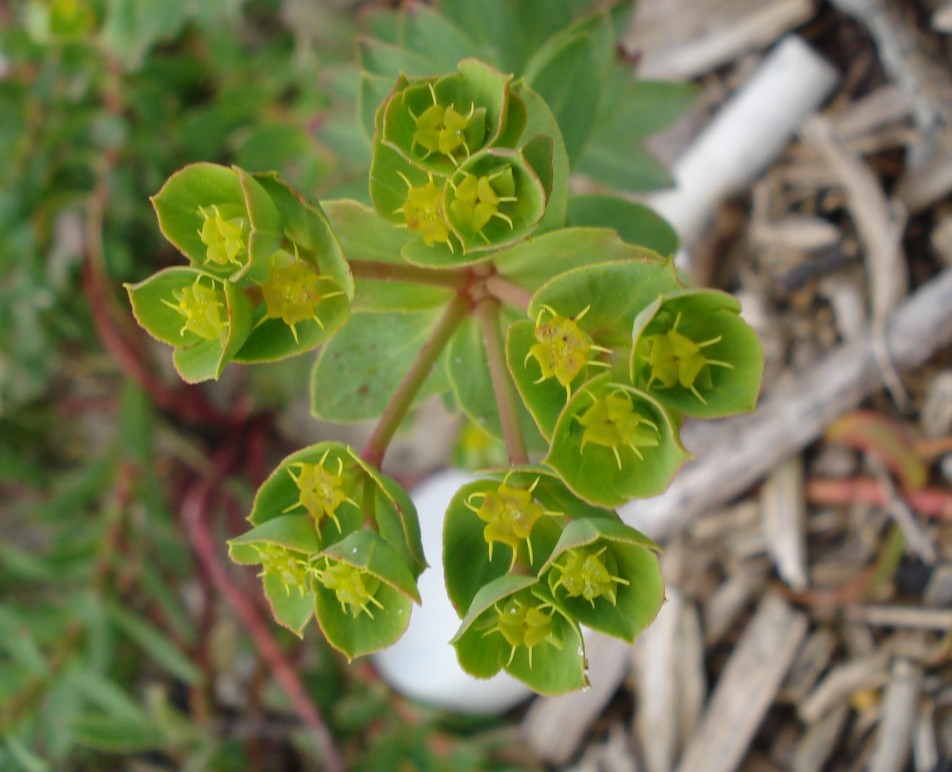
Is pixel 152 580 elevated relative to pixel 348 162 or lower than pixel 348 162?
lower

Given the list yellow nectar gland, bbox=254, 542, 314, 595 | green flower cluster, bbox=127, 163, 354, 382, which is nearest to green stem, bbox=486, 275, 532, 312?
green flower cluster, bbox=127, 163, 354, 382

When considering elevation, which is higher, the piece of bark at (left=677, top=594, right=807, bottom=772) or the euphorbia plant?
the euphorbia plant

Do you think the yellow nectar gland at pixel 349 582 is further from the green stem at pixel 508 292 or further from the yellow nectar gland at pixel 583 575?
the green stem at pixel 508 292

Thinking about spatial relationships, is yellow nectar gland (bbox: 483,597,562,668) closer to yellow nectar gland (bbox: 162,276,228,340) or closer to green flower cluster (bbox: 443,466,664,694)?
green flower cluster (bbox: 443,466,664,694)

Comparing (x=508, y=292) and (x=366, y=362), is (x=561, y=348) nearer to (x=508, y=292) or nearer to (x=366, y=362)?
(x=508, y=292)

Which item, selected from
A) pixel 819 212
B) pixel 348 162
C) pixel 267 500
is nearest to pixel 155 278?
pixel 267 500

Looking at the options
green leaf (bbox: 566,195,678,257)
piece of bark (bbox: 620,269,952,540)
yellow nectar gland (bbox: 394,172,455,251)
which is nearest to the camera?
yellow nectar gland (bbox: 394,172,455,251)

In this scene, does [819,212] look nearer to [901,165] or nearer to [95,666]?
[901,165]
